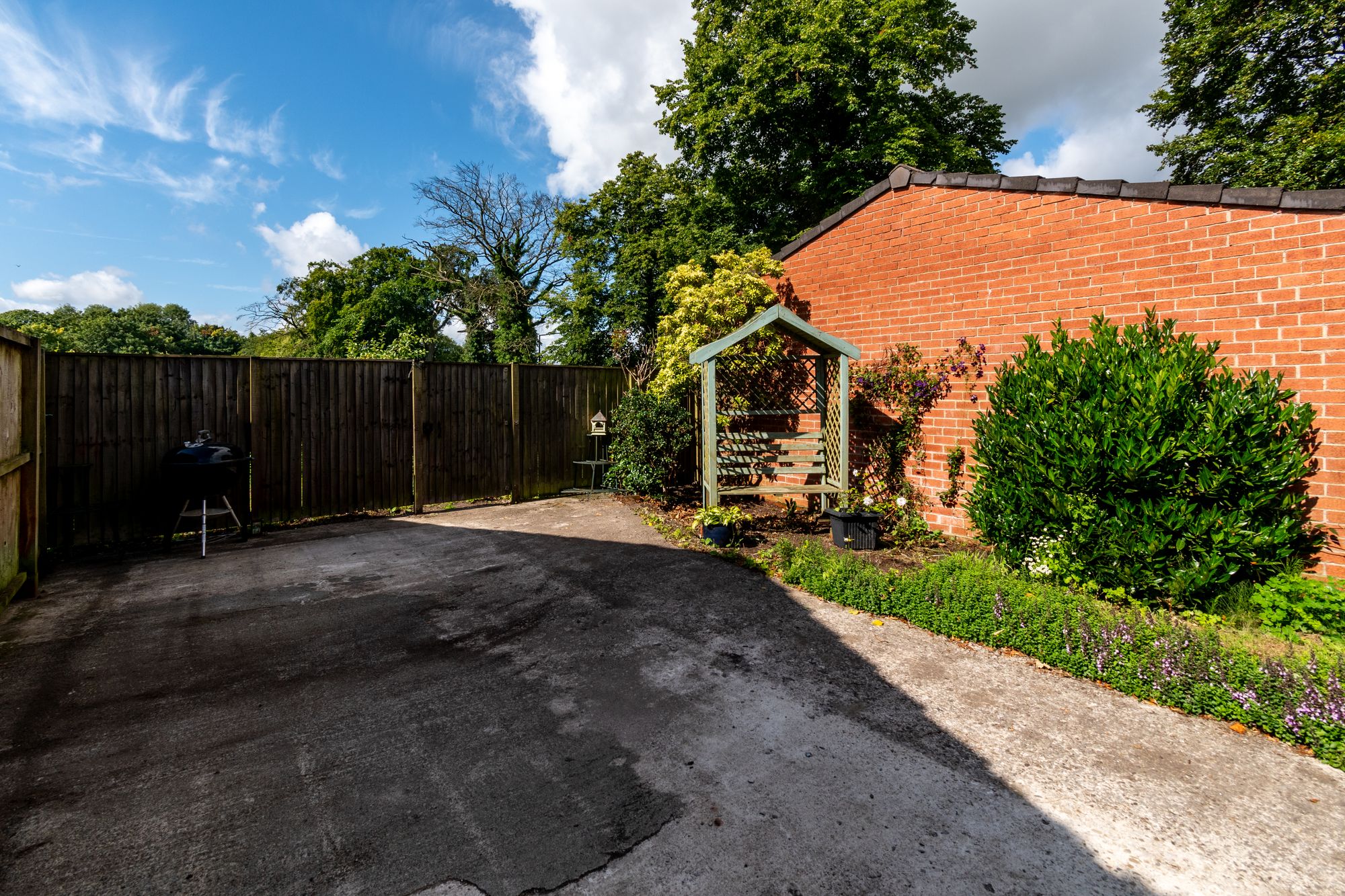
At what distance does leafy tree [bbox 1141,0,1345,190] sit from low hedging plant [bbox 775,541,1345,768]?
473 inches

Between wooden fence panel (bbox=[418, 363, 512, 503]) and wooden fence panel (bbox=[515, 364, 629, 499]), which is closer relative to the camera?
wooden fence panel (bbox=[418, 363, 512, 503])

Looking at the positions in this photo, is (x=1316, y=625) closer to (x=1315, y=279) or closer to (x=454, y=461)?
(x=1315, y=279)

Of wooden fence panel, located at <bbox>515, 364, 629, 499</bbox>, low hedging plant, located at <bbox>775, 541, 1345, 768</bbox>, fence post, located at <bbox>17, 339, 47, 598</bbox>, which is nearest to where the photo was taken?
low hedging plant, located at <bbox>775, 541, 1345, 768</bbox>

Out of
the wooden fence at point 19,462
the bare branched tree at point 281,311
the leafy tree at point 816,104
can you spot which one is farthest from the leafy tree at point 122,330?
the leafy tree at point 816,104

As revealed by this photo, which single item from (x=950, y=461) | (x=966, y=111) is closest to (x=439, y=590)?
(x=950, y=461)

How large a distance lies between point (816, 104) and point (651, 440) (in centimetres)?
1280

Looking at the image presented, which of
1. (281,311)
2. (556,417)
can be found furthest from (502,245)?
(556,417)

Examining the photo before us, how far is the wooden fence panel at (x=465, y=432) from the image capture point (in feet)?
25.3

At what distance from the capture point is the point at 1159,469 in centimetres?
371

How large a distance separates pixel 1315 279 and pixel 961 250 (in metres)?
2.65

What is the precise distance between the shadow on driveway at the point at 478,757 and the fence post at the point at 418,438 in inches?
125

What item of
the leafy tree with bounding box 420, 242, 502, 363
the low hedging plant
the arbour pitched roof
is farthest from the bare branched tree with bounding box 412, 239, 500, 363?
the low hedging plant

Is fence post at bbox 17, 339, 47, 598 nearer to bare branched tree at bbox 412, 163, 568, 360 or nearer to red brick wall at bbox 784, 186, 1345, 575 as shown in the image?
red brick wall at bbox 784, 186, 1345, 575

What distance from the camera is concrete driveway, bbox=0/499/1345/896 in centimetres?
185
